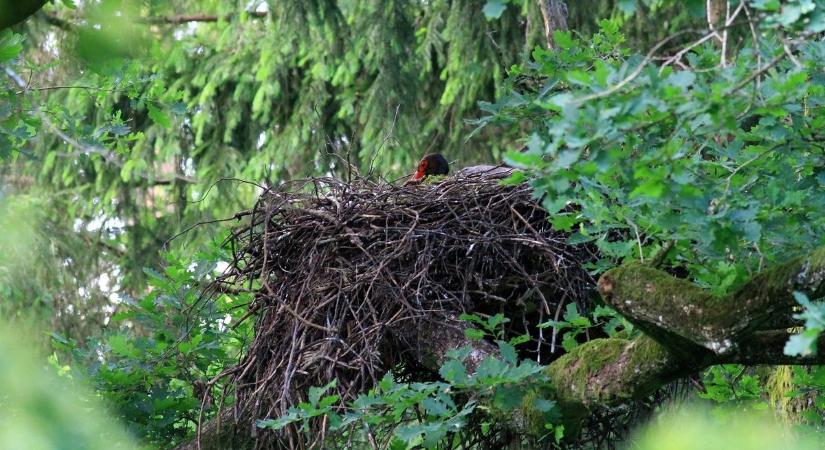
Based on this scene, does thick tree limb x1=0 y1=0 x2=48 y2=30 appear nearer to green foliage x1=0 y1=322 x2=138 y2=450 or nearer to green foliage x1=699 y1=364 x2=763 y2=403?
green foliage x1=0 y1=322 x2=138 y2=450

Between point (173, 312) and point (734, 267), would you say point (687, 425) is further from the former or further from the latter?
point (173, 312)

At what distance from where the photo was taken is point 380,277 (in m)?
3.70

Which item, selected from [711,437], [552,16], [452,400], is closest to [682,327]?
[452,400]

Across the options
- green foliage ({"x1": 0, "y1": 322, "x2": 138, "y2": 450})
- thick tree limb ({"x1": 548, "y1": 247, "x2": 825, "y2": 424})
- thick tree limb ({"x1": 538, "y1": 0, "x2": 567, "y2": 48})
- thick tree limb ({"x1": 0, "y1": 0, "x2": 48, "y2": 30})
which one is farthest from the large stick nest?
green foliage ({"x1": 0, "y1": 322, "x2": 138, "y2": 450})

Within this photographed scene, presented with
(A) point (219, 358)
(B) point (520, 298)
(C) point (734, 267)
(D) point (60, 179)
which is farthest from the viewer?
(D) point (60, 179)

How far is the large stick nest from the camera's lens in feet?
12.0

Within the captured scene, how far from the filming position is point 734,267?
8.50ft

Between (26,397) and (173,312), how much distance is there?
4.15m

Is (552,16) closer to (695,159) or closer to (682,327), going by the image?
(695,159)

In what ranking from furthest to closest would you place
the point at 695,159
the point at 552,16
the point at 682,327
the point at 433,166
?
the point at 433,166 → the point at 552,16 → the point at 695,159 → the point at 682,327

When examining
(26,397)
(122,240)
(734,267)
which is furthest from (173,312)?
(122,240)

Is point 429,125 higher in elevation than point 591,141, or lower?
higher

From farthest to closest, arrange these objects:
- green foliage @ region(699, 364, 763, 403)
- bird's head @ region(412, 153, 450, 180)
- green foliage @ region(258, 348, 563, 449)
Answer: bird's head @ region(412, 153, 450, 180), green foliage @ region(699, 364, 763, 403), green foliage @ region(258, 348, 563, 449)

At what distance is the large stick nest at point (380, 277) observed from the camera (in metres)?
3.65
